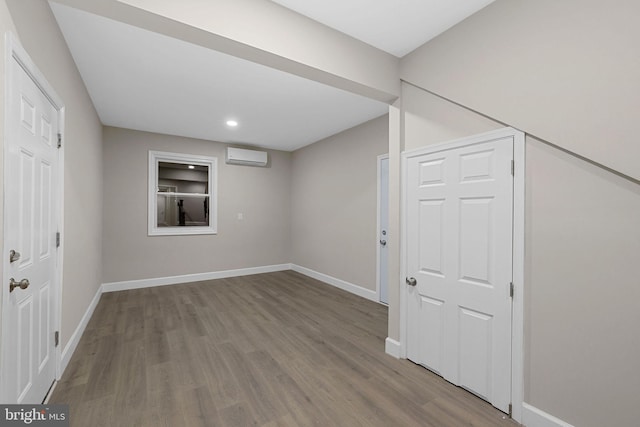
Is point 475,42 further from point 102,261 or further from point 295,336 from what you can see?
point 102,261

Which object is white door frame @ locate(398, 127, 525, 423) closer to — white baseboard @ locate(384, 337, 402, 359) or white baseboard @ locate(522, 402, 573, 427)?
white baseboard @ locate(522, 402, 573, 427)

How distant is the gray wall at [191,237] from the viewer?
15.4 ft

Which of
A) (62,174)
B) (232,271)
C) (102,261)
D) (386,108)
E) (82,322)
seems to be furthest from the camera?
(232,271)

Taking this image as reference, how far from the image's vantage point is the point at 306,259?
19.4 ft

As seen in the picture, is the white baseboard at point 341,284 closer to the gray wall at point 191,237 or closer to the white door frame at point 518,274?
the gray wall at point 191,237

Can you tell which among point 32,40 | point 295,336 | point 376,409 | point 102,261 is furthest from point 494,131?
point 102,261

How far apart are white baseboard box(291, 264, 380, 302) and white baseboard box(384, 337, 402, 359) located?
1.54m

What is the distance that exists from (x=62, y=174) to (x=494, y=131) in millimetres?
3310

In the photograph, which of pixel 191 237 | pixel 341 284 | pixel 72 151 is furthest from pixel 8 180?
pixel 341 284

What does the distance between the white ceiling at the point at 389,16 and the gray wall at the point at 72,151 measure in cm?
147

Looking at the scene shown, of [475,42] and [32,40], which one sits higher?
[475,42]

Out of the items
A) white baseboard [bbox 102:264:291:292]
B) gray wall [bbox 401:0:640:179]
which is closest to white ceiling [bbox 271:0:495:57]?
gray wall [bbox 401:0:640:179]

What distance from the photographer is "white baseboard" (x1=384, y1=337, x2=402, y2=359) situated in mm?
2568

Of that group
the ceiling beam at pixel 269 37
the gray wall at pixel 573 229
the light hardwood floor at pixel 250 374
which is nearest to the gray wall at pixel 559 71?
the gray wall at pixel 573 229
